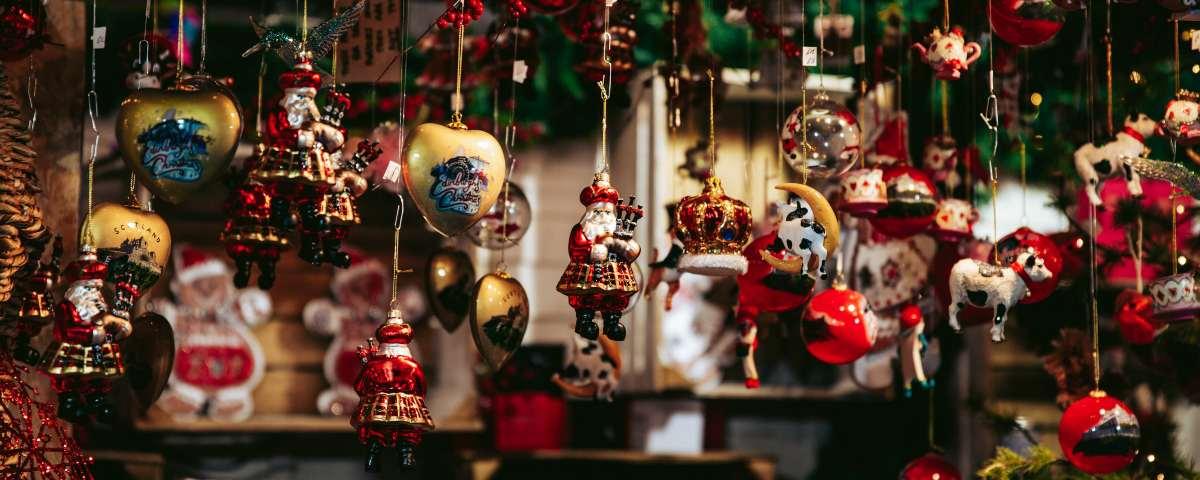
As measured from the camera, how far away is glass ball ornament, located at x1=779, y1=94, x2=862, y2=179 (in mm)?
3424

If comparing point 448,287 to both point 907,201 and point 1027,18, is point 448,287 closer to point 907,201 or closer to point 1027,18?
point 907,201

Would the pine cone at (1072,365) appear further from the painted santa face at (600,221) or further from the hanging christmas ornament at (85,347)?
the hanging christmas ornament at (85,347)

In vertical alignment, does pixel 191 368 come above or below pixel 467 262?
below

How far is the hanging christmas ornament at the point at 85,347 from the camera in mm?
2795

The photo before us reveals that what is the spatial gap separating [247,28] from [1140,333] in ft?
9.21

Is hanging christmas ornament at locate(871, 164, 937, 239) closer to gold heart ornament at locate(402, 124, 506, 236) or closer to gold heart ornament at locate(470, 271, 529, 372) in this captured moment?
gold heart ornament at locate(470, 271, 529, 372)

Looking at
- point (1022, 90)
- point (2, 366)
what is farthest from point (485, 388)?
point (2, 366)

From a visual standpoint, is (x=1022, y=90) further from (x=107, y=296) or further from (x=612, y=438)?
(x=107, y=296)

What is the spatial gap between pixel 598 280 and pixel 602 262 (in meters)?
0.04

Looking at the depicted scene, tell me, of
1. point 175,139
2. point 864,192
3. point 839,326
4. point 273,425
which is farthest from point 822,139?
point 273,425

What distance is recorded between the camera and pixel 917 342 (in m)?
3.93

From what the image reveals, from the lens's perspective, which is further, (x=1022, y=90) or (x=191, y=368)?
(x=191, y=368)

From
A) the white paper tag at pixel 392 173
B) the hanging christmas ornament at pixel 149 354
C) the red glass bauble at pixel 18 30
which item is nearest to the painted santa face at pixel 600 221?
the white paper tag at pixel 392 173

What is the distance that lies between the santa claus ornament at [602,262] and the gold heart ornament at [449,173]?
188 mm
